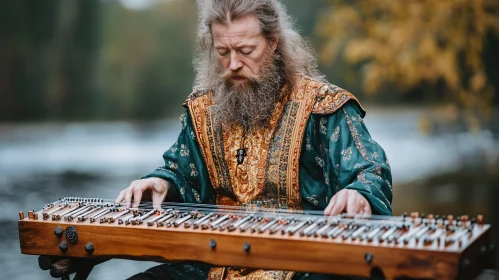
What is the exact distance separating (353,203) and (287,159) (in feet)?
2.05

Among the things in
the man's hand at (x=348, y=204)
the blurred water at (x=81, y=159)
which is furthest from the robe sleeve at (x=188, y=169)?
the blurred water at (x=81, y=159)

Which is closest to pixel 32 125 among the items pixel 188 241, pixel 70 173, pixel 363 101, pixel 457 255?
pixel 70 173

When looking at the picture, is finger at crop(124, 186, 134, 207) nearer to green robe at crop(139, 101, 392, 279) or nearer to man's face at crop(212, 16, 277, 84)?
green robe at crop(139, 101, 392, 279)

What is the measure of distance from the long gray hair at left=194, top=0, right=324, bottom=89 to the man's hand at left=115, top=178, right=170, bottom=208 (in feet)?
1.89

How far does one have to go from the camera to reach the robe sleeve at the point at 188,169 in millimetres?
3475

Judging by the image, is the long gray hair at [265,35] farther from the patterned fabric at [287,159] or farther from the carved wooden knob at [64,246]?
the carved wooden knob at [64,246]

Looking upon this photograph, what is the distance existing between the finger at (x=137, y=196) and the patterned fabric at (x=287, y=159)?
10.0 inches

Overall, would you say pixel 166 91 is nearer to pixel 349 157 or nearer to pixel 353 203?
pixel 349 157

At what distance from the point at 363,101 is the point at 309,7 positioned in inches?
39.8

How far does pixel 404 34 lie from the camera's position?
5.93 meters

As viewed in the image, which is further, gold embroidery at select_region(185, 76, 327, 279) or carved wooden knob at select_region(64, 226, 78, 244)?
gold embroidery at select_region(185, 76, 327, 279)

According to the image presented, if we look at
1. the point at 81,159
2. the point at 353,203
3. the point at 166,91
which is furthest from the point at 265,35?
the point at 81,159

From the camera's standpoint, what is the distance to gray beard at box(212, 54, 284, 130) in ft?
11.0

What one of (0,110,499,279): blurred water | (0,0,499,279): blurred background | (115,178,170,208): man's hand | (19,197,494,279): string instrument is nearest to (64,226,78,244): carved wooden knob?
(19,197,494,279): string instrument
